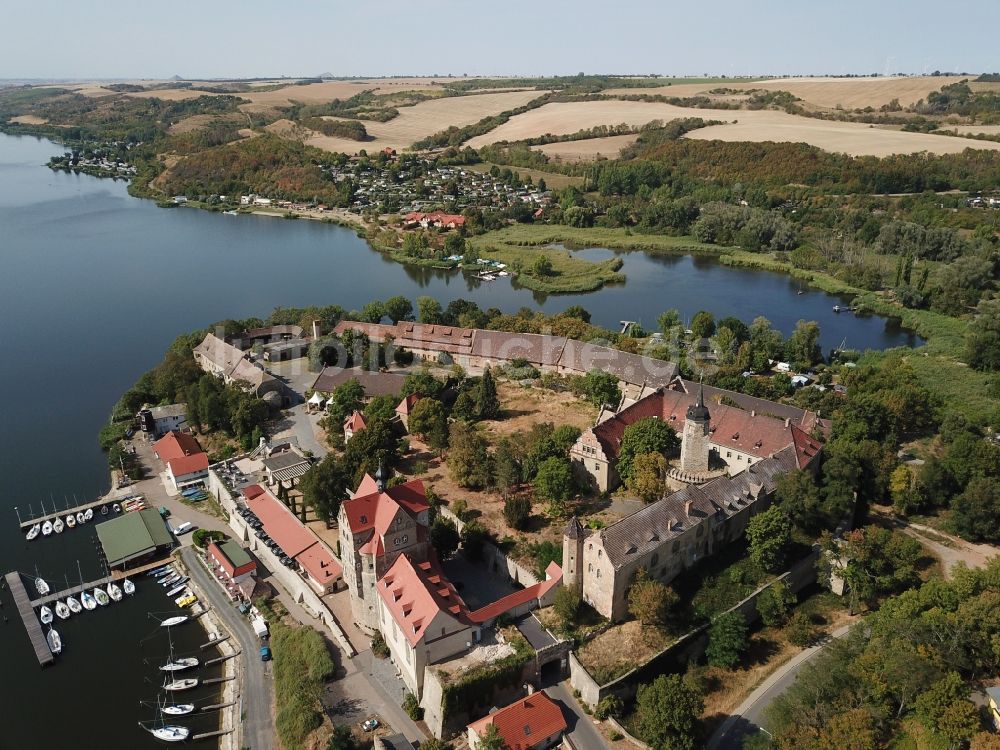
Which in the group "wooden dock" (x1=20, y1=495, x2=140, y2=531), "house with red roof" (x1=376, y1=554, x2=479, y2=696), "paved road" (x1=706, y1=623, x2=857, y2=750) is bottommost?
"wooden dock" (x1=20, y1=495, x2=140, y2=531)

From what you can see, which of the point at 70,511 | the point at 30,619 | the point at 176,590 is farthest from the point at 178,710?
the point at 70,511

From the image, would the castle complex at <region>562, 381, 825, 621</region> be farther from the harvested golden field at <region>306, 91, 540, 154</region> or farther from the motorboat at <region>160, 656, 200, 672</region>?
the harvested golden field at <region>306, 91, 540, 154</region>

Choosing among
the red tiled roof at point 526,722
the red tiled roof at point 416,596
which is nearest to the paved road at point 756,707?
the red tiled roof at point 526,722

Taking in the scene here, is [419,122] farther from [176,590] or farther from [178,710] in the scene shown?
[178,710]

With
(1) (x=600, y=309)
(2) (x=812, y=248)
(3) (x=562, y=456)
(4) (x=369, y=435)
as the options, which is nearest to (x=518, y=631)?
(3) (x=562, y=456)

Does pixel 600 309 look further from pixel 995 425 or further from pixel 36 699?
pixel 36 699

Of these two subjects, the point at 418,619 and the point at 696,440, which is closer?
the point at 418,619

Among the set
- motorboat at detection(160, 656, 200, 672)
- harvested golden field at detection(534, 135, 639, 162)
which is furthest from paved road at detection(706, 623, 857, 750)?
harvested golden field at detection(534, 135, 639, 162)
